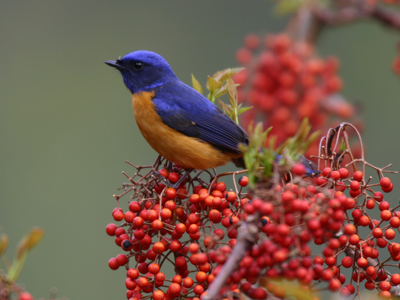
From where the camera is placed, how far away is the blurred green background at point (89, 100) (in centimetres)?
781

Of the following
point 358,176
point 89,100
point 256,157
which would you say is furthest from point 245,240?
point 89,100

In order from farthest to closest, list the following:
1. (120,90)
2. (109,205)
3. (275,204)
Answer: (120,90) → (109,205) → (275,204)

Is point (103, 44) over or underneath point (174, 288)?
over

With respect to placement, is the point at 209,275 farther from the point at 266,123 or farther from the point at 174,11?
the point at 174,11

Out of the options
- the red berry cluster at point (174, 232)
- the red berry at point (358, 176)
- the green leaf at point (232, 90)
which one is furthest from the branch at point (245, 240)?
the green leaf at point (232, 90)

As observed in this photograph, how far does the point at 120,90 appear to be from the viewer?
10727mm

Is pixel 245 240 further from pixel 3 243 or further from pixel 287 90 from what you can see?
pixel 287 90

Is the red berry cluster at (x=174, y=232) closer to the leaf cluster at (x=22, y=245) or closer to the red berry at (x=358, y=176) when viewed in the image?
the red berry at (x=358, y=176)

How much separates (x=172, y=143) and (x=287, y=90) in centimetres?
125

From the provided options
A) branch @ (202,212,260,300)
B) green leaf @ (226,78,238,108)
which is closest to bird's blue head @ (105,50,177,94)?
green leaf @ (226,78,238,108)

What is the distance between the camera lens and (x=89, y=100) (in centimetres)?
964

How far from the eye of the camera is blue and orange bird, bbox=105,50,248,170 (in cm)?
301

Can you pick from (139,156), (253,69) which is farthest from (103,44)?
(253,69)

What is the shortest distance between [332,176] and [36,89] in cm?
861
